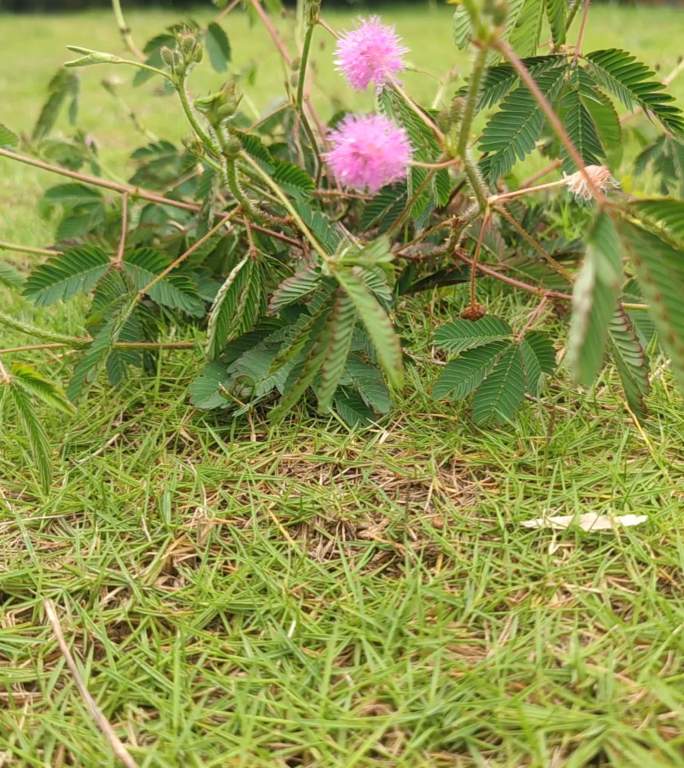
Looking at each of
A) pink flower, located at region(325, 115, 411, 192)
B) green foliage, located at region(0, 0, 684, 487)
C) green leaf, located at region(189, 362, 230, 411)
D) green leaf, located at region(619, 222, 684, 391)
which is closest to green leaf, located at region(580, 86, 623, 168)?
green foliage, located at region(0, 0, 684, 487)

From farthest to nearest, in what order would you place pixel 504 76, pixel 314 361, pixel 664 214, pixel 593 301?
pixel 504 76 < pixel 314 361 < pixel 664 214 < pixel 593 301

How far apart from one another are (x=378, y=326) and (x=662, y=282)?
26cm

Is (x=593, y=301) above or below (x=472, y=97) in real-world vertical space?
below

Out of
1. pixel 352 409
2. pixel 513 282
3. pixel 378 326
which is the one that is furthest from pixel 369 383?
pixel 378 326

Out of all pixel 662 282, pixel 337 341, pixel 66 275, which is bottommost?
pixel 66 275

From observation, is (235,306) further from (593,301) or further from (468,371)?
(593,301)

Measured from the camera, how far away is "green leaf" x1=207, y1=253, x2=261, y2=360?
1.22 metres

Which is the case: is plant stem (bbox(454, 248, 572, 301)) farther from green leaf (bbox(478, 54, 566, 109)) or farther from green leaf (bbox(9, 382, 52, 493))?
green leaf (bbox(9, 382, 52, 493))

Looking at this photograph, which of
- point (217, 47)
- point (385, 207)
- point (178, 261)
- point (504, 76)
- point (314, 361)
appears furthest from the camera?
point (217, 47)

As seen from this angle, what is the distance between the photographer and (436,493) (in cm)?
114

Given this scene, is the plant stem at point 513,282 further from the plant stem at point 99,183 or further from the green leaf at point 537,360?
the plant stem at point 99,183

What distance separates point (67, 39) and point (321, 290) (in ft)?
21.1

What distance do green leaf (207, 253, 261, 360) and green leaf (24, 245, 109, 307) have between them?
24 centimetres

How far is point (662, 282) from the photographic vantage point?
0.76 meters
